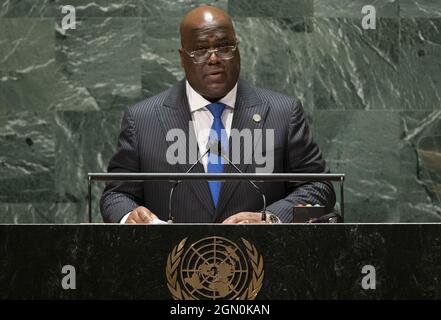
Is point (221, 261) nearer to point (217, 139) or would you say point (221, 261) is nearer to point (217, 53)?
point (217, 139)

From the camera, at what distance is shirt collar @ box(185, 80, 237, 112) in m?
5.16

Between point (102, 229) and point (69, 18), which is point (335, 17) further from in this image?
point (102, 229)

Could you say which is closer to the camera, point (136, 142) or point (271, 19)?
point (136, 142)

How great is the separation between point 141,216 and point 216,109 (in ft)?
3.00

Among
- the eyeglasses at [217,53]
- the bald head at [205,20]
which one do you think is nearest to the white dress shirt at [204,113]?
the eyeglasses at [217,53]

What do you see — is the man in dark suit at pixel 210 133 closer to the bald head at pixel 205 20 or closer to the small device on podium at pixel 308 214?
the bald head at pixel 205 20

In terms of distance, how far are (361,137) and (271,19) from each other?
0.95 metres

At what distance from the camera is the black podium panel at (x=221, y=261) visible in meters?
3.44

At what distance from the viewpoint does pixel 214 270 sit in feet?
11.3

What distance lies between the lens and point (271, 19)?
22.7ft

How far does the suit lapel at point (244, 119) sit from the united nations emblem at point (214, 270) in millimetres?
1425

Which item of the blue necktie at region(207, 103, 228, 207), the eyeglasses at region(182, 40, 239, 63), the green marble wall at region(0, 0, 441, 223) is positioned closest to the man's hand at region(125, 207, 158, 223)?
the blue necktie at region(207, 103, 228, 207)
